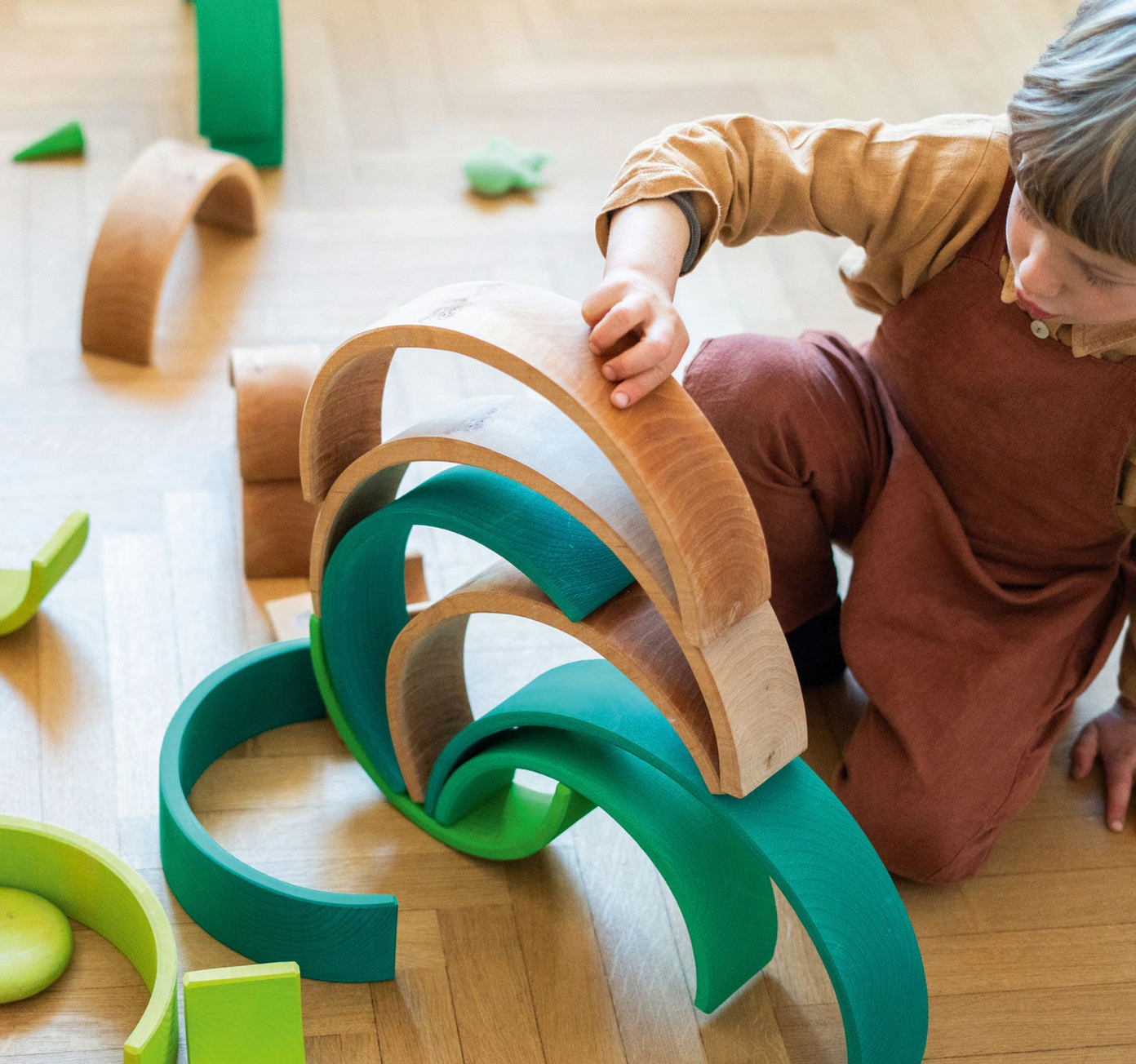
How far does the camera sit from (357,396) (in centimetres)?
107

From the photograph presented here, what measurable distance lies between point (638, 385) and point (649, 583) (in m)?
0.12

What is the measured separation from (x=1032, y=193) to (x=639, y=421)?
1.01ft

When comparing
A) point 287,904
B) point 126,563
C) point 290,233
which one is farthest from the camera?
point 290,233

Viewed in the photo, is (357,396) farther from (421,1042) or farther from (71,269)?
(71,269)

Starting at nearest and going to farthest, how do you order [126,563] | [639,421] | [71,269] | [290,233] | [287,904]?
1. [639,421]
2. [287,904]
3. [126,563]
4. [71,269]
5. [290,233]

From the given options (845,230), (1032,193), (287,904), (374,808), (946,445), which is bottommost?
(374,808)

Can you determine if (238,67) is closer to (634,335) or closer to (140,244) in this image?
(140,244)

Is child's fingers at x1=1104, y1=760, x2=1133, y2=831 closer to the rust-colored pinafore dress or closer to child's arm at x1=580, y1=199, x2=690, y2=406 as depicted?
the rust-colored pinafore dress

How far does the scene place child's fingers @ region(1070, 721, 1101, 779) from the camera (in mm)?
1328

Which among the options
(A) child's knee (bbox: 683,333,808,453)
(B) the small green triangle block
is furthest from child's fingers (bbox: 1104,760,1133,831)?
(B) the small green triangle block

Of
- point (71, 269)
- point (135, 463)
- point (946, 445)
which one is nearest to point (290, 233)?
point (71, 269)

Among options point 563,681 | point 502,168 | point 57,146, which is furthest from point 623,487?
point 57,146

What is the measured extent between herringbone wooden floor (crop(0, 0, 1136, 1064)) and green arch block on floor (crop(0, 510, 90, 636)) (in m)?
0.04

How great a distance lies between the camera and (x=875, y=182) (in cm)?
Result: 110
